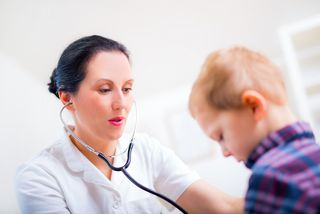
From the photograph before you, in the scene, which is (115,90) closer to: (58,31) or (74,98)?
(74,98)

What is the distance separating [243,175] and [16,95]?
1.23m

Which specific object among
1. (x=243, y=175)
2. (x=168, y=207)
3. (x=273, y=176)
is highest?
(x=273, y=176)

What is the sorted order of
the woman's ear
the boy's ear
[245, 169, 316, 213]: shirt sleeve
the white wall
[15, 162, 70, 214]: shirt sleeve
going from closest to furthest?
1. [245, 169, 316, 213]: shirt sleeve
2. the boy's ear
3. [15, 162, 70, 214]: shirt sleeve
4. the woman's ear
5. the white wall

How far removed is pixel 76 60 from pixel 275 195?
0.72 meters

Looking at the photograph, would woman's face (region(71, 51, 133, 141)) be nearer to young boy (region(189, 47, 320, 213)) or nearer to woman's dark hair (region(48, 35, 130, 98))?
woman's dark hair (region(48, 35, 130, 98))

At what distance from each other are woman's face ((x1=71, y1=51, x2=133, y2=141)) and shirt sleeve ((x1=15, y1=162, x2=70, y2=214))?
21cm

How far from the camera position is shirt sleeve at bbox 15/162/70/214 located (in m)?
0.92

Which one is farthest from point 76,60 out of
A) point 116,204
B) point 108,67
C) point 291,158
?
point 291,158

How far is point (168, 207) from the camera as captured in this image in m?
1.24

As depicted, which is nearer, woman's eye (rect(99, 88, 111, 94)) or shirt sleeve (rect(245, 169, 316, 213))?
shirt sleeve (rect(245, 169, 316, 213))

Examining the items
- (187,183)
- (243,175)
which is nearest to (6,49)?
(187,183)

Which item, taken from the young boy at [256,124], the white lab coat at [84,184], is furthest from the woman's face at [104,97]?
the young boy at [256,124]

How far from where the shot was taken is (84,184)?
1.02m

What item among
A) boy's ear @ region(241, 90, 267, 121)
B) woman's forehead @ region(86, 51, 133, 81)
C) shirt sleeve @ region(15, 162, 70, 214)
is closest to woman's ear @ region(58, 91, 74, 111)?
woman's forehead @ region(86, 51, 133, 81)
